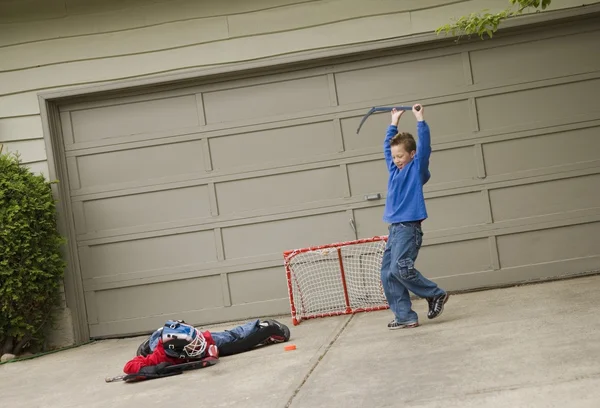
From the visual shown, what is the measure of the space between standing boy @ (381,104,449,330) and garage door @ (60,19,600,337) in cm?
206

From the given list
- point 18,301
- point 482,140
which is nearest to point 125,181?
point 18,301

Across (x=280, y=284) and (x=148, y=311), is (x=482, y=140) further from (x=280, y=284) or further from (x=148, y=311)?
(x=148, y=311)

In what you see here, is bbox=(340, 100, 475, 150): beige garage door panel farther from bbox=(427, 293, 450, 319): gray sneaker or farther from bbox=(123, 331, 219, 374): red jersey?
bbox=(123, 331, 219, 374): red jersey

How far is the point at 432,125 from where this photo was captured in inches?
362

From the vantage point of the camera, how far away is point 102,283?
31.2ft

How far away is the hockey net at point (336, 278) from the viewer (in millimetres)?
8711

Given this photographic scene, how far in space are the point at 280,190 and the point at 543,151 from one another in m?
2.69

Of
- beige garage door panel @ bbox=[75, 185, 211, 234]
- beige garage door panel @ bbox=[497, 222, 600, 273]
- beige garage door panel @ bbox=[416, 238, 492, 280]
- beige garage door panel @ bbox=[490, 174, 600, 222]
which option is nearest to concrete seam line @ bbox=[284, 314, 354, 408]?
beige garage door panel @ bbox=[416, 238, 492, 280]

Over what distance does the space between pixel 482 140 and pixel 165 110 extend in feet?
10.8

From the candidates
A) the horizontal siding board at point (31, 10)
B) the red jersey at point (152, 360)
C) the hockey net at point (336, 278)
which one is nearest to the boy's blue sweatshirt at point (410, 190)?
the hockey net at point (336, 278)

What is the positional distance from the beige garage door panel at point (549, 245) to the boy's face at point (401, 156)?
239cm

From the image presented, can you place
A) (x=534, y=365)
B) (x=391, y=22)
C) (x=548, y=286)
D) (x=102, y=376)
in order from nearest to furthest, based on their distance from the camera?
(x=534, y=365) → (x=102, y=376) → (x=548, y=286) → (x=391, y=22)

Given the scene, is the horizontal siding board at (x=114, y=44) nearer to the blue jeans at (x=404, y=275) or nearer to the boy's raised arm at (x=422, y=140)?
the boy's raised arm at (x=422, y=140)

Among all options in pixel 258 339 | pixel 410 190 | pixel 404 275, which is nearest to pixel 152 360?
pixel 258 339
